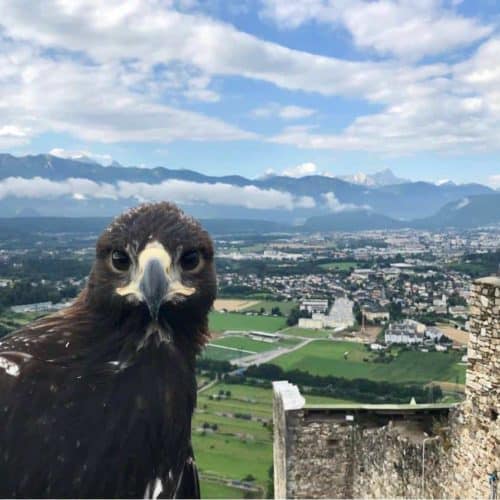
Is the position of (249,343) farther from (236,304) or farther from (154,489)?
(154,489)

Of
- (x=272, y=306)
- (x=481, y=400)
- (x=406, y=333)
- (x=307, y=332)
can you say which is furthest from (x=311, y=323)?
(x=481, y=400)

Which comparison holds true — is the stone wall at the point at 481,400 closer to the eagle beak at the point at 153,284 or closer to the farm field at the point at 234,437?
the eagle beak at the point at 153,284

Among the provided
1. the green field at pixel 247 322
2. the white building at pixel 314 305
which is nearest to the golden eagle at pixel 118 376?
the green field at pixel 247 322

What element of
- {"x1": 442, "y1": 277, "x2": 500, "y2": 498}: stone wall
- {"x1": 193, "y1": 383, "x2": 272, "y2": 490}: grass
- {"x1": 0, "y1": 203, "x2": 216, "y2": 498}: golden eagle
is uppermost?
{"x1": 0, "y1": 203, "x2": 216, "y2": 498}: golden eagle

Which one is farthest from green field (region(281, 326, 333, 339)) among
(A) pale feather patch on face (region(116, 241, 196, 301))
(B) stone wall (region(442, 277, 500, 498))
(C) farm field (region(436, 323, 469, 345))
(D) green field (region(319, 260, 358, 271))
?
(A) pale feather patch on face (region(116, 241, 196, 301))

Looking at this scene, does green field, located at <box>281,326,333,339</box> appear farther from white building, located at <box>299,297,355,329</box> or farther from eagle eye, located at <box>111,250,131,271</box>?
eagle eye, located at <box>111,250,131,271</box>

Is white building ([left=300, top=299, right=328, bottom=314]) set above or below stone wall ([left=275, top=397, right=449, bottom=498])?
below

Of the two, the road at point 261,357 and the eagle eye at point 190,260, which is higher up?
the eagle eye at point 190,260
